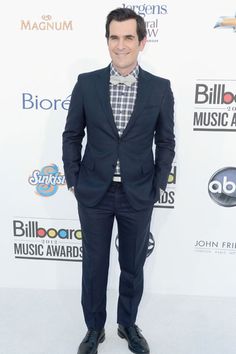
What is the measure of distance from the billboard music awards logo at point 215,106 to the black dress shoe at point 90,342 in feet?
4.92

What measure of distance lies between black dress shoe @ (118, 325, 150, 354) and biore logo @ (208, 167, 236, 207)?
3.55ft

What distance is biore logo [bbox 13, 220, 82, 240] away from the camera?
10.00 feet

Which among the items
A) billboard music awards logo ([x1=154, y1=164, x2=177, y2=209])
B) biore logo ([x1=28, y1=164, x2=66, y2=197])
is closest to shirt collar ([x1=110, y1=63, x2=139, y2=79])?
billboard music awards logo ([x1=154, y1=164, x2=177, y2=209])

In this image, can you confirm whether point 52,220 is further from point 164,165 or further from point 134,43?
point 134,43

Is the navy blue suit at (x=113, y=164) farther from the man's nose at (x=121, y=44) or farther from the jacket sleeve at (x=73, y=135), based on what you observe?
the man's nose at (x=121, y=44)

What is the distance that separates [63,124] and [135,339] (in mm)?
1510

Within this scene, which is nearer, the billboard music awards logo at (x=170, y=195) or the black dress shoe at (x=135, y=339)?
the black dress shoe at (x=135, y=339)

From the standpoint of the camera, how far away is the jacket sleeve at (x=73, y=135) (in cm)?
213

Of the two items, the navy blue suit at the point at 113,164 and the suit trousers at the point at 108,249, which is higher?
the navy blue suit at the point at 113,164

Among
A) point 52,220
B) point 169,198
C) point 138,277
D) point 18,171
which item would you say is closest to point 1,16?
point 18,171

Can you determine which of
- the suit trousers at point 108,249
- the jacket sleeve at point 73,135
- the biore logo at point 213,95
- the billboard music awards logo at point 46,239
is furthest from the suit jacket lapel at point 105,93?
the billboard music awards logo at point 46,239

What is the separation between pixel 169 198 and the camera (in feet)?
9.53

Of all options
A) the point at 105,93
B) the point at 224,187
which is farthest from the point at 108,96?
the point at 224,187

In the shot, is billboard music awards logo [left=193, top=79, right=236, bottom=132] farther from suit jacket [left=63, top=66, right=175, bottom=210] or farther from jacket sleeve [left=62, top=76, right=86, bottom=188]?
jacket sleeve [left=62, top=76, right=86, bottom=188]
